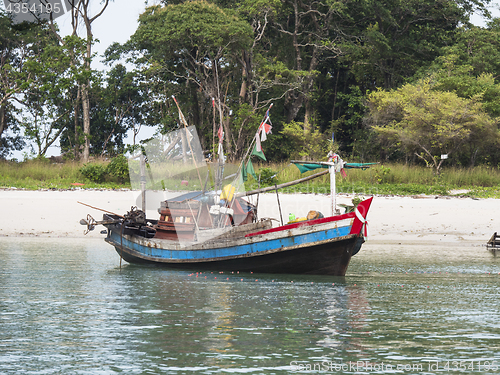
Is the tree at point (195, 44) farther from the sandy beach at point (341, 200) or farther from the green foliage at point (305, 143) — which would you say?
the sandy beach at point (341, 200)

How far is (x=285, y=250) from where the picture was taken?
46.8ft

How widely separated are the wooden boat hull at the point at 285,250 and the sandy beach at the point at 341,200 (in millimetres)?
5072

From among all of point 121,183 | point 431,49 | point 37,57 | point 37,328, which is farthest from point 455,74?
point 37,328

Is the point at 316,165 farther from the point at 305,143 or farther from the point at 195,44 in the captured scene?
the point at 305,143

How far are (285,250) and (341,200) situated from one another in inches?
411

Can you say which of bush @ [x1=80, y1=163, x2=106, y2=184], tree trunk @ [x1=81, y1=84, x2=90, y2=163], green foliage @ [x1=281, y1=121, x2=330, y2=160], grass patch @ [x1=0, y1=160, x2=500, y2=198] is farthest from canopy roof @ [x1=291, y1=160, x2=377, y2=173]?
tree trunk @ [x1=81, y1=84, x2=90, y2=163]

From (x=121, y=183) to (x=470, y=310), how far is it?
70.4ft

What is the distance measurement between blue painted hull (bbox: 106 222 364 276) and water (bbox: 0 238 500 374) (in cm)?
34

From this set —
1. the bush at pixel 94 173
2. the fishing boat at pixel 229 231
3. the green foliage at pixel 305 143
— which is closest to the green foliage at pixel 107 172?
the bush at pixel 94 173

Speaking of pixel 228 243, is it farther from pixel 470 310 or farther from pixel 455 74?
pixel 455 74

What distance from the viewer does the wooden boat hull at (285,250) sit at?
45.5ft

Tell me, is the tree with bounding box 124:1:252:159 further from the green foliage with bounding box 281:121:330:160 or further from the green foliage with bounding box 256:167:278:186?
the green foliage with bounding box 256:167:278:186

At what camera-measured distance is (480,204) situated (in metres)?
23.5

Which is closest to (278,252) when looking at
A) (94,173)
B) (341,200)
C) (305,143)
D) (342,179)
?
(341,200)
